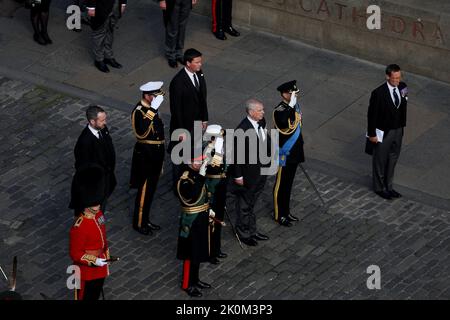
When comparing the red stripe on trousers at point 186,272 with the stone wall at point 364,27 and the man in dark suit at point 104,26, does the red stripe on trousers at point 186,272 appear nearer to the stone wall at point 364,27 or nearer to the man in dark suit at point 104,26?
the man in dark suit at point 104,26

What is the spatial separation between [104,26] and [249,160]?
5.21 m

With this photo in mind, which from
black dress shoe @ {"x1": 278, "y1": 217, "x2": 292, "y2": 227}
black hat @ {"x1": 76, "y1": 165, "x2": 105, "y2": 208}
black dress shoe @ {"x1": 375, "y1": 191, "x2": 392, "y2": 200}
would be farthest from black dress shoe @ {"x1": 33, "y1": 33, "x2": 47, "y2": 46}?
black hat @ {"x1": 76, "y1": 165, "x2": 105, "y2": 208}

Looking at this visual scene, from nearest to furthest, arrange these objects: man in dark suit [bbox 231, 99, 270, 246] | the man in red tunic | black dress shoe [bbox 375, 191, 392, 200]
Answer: the man in red tunic → man in dark suit [bbox 231, 99, 270, 246] → black dress shoe [bbox 375, 191, 392, 200]

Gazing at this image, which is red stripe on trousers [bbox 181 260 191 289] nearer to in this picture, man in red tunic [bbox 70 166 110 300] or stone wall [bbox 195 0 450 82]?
man in red tunic [bbox 70 166 110 300]

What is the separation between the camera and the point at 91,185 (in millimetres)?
14305

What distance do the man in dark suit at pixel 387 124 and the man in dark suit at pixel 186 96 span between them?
7.19 ft

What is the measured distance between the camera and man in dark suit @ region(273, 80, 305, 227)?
1619 centimetres

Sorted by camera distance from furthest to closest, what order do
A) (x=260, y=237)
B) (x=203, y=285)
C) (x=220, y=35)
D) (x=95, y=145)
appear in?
(x=220, y=35)
(x=260, y=237)
(x=95, y=145)
(x=203, y=285)

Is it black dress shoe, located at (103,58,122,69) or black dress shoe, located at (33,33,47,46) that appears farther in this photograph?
black dress shoe, located at (33,33,47,46)

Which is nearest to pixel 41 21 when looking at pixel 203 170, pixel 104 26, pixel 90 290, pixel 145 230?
pixel 104 26

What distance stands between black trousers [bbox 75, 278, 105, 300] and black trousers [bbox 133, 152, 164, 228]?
73.7 inches

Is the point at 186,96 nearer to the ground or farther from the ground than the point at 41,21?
farther from the ground

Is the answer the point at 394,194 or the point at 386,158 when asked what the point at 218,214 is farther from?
the point at 394,194

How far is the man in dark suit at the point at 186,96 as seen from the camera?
16984mm
